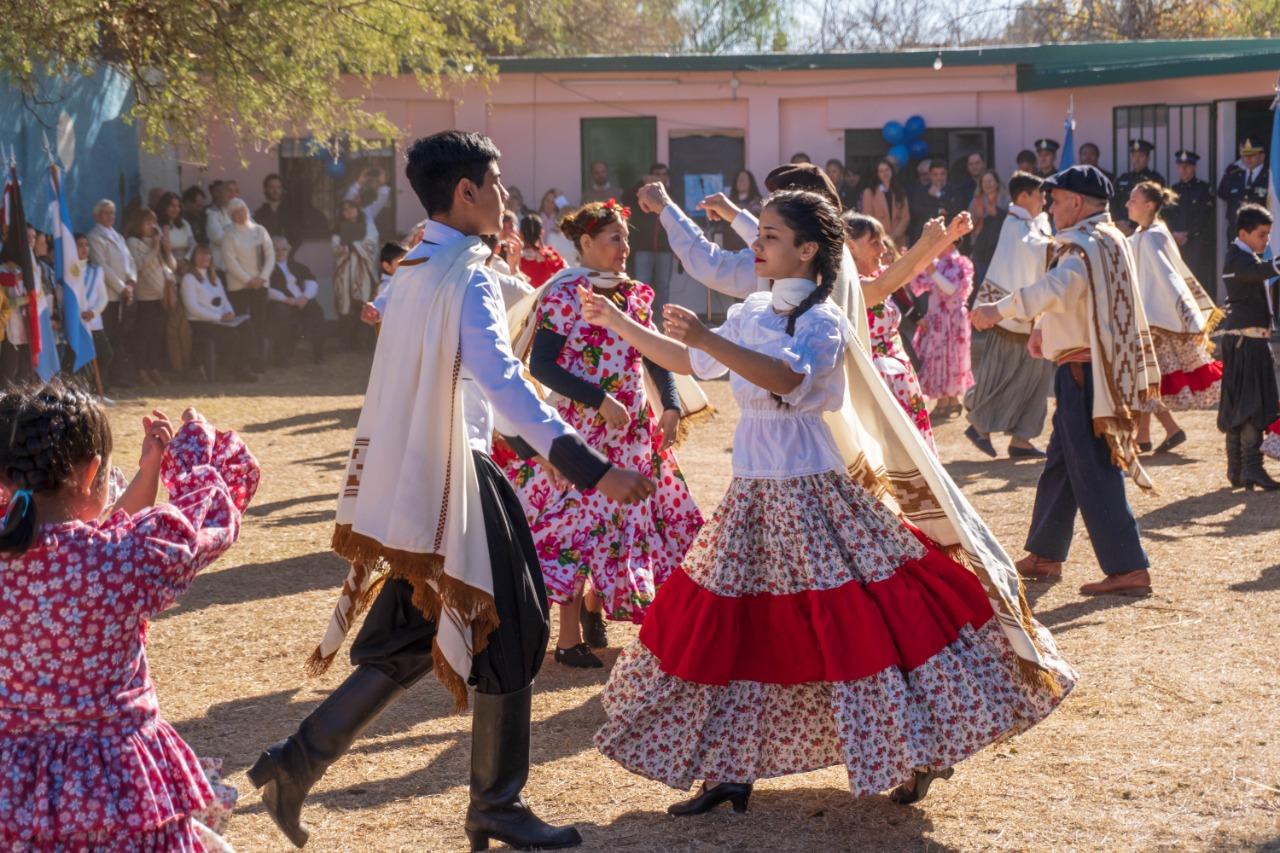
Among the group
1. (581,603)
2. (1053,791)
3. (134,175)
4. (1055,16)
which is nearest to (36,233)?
(134,175)

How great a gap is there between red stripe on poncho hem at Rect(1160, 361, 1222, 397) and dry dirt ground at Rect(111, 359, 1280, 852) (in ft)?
5.20

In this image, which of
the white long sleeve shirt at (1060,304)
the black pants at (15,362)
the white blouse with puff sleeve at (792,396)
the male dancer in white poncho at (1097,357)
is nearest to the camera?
the white blouse with puff sleeve at (792,396)

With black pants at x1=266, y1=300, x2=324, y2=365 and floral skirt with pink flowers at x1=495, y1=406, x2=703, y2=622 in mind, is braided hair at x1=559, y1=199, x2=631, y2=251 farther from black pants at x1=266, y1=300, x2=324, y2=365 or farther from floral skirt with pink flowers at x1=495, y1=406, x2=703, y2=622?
black pants at x1=266, y1=300, x2=324, y2=365

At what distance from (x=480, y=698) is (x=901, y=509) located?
134 centimetres

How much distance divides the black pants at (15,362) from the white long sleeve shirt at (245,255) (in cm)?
436

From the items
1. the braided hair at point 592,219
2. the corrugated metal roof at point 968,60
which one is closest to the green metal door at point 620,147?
the corrugated metal roof at point 968,60

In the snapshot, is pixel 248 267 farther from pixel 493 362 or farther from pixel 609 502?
pixel 493 362

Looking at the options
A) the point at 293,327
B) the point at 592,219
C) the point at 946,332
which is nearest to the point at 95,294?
the point at 293,327

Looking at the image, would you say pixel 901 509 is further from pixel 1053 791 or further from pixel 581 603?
pixel 581 603

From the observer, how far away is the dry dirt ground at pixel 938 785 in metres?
4.45

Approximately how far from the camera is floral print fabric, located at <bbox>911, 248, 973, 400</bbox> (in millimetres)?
13172

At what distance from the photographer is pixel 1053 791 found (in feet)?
15.4

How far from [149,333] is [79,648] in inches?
584

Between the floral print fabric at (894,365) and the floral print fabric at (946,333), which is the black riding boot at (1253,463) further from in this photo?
the floral print fabric at (894,365)
